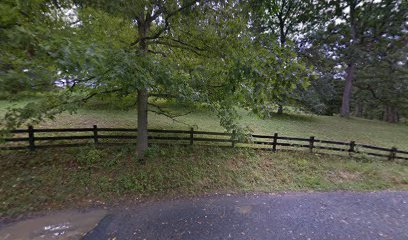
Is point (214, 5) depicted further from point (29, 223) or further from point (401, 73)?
point (401, 73)

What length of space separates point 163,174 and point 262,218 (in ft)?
9.99

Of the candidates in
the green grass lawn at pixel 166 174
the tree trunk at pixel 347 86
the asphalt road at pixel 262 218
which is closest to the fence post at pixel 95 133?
the green grass lawn at pixel 166 174

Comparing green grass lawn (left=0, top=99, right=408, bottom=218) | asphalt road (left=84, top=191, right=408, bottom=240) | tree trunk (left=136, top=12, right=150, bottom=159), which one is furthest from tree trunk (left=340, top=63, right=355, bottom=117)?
tree trunk (left=136, top=12, right=150, bottom=159)

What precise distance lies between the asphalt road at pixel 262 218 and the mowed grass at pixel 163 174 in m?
0.55

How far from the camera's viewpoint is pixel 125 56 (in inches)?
133

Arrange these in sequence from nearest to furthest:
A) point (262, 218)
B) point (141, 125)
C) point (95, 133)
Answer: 1. point (262, 218)
2. point (141, 125)
3. point (95, 133)

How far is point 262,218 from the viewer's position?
4.29 m

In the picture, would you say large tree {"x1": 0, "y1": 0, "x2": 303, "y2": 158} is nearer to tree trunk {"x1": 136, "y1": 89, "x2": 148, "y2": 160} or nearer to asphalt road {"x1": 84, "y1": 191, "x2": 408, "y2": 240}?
tree trunk {"x1": 136, "y1": 89, "x2": 148, "y2": 160}

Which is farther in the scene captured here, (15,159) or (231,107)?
(15,159)

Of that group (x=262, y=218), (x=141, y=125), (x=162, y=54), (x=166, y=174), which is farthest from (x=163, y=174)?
(x=162, y=54)

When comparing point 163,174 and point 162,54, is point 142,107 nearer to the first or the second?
point 162,54

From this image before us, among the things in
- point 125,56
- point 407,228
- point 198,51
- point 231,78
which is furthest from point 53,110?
point 407,228

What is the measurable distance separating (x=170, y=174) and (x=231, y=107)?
2.83m

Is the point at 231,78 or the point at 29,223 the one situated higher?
the point at 231,78
